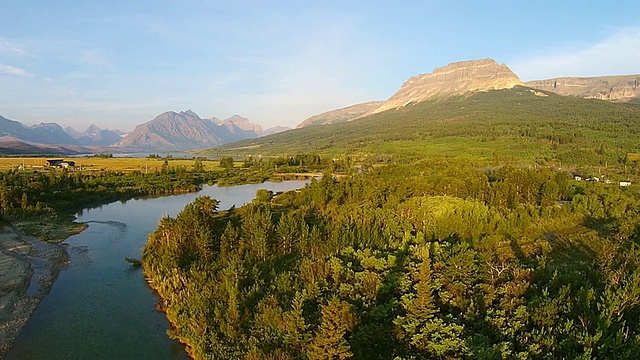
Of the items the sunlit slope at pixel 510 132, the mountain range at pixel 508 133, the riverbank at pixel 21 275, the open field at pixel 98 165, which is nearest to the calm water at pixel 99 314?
the riverbank at pixel 21 275

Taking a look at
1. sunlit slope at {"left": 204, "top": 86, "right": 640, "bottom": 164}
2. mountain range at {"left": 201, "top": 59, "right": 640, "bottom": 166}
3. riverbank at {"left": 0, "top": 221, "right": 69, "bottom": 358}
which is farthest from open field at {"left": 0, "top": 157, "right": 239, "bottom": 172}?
riverbank at {"left": 0, "top": 221, "right": 69, "bottom": 358}

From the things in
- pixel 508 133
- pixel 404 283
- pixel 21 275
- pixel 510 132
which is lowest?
pixel 21 275

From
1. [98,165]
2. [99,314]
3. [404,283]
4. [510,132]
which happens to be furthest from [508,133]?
[99,314]

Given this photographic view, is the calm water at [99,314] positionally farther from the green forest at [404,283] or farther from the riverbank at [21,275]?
the green forest at [404,283]

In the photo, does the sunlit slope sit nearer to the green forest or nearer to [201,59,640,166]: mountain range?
[201,59,640,166]: mountain range

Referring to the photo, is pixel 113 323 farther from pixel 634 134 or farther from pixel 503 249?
pixel 634 134

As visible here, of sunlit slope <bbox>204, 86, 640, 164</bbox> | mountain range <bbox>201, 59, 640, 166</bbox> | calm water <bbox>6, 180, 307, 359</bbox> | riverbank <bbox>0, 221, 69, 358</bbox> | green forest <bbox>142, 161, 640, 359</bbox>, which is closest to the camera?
green forest <bbox>142, 161, 640, 359</bbox>

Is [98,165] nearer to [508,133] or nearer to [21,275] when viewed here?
[21,275]
